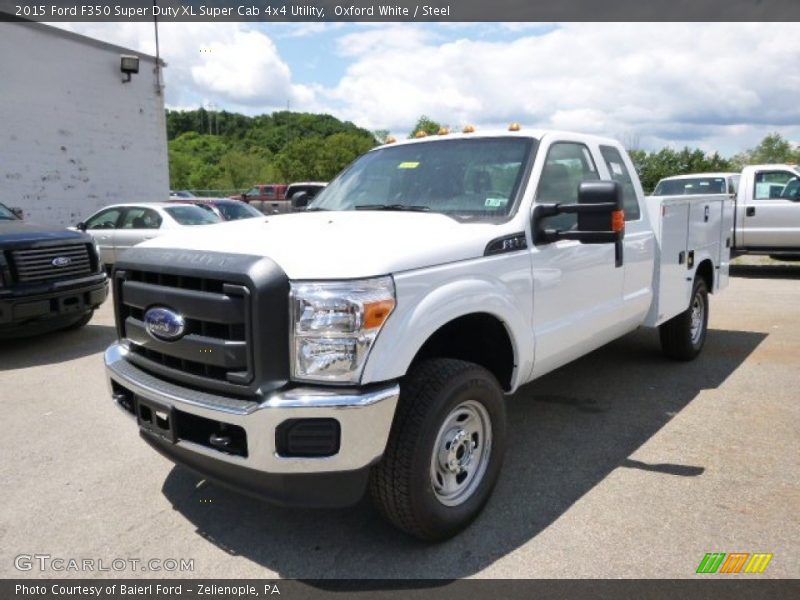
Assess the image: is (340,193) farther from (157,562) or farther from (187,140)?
(187,140)

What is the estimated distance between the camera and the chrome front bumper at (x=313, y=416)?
245 centimetres

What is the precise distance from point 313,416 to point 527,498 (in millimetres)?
1515

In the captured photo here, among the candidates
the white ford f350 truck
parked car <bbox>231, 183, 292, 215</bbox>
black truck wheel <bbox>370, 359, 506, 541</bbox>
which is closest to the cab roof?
the white ford f350 truck

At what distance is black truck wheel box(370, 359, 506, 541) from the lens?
8.87ft

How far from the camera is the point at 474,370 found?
9.82 feet

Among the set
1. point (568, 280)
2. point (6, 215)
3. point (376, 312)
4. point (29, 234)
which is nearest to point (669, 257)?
point (568, 280)

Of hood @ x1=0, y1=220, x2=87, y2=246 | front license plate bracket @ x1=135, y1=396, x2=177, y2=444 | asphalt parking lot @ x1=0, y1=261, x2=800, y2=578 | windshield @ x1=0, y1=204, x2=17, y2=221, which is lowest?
asphalt parking lot @ x1=0, y1=261, x2=800, y2=578

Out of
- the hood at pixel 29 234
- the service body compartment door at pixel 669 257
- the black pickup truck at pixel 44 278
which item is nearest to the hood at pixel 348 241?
the service body compartment door at pixel 669 257

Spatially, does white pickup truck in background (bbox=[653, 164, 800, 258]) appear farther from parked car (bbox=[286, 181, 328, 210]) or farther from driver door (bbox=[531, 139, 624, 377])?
parked car (bbox=[286, 181, 328, 210])

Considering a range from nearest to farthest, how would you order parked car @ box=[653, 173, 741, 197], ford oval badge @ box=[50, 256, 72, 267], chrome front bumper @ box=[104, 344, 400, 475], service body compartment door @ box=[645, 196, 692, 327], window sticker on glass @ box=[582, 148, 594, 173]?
chrome front bumper @ box=[104, 344, 400, 475]
window sticker on glass @ box=[582, 148, 594, 173]
service body compartment door @ box=[645, 196, 692, 327]
ford oval badge @ box=[50, 256, 72, 267]
parked car @ box=[653, 173, 741, 197]

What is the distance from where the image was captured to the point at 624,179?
4812mm

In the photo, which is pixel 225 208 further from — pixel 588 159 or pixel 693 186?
pixel 693 186

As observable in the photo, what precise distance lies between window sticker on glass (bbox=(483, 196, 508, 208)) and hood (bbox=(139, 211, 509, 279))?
25 cm

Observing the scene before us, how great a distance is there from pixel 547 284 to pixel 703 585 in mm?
1658
